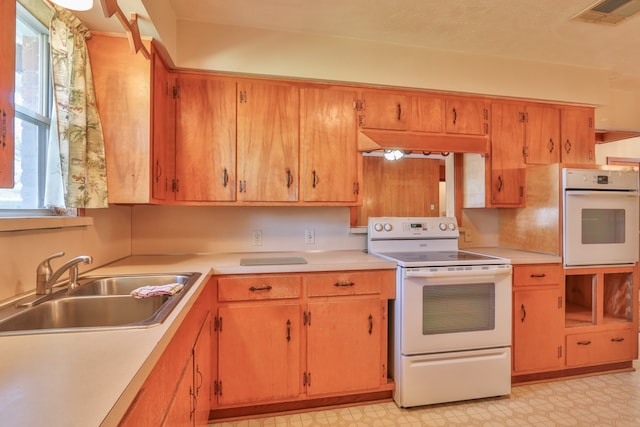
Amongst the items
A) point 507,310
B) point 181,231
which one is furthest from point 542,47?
point 181,231

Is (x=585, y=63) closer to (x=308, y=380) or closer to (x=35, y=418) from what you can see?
(x=308, y=380)

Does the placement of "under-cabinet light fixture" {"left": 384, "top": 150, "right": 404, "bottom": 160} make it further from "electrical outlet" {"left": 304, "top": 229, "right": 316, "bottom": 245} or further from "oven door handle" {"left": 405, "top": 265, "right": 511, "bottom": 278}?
"oven door handle" {"left": 405, "top": 265, "right": 511, "bottom": 278}

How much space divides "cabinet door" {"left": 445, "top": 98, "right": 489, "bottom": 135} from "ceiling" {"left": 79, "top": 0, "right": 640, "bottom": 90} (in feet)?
1.26

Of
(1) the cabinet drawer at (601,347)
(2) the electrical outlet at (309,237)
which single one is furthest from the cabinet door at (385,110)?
(1) the cabinet drawer at (601,347)

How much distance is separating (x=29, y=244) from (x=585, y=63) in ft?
12.7

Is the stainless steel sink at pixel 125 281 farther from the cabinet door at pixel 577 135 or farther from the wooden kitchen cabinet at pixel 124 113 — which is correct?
the cabinet door at pixel 577 135

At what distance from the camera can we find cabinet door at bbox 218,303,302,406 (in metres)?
1.89

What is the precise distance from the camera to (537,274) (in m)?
2.31

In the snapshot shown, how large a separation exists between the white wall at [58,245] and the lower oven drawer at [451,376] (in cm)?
194

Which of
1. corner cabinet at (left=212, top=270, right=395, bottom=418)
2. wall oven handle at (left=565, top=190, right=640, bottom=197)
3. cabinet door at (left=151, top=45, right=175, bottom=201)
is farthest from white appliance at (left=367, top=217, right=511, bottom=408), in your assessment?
cabinet door at (left=151, top=45, right=175, bottom=201)

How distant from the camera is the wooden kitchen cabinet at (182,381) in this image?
31.4 inches

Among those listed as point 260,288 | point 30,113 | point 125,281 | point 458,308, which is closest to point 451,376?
point 458,308

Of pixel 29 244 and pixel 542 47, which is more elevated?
pixel 542 47

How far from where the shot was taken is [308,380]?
1980mm
